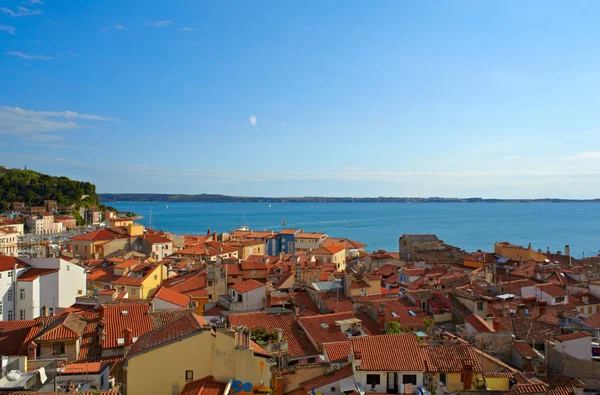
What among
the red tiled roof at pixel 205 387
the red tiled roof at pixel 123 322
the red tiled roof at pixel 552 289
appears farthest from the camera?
the red tiled roof at pixel 552 289

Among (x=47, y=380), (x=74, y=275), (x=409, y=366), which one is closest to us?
(x=47, y=380)

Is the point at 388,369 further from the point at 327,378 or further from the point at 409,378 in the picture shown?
the point at 327,378

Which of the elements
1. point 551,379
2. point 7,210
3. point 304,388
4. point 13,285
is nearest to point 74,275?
point 13,285

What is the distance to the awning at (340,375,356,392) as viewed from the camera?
49.7 ft

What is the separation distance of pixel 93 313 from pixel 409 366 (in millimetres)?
14854

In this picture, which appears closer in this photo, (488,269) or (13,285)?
(13,285)

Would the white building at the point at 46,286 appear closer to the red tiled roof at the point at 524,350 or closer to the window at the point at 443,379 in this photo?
the window at the point at 443,379

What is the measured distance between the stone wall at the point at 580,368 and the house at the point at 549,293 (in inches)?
591

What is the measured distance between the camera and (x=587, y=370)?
52.9ft

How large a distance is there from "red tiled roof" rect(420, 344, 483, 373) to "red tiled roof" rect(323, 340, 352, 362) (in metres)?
2.74

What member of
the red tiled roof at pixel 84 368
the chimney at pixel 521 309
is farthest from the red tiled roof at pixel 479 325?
the red tiled roof at pixel 84 368

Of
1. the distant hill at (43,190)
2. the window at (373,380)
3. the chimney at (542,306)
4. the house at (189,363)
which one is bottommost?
the chimney at (542,306)

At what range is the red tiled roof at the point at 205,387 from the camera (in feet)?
40.6

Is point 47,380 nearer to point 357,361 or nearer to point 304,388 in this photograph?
point 304,388
